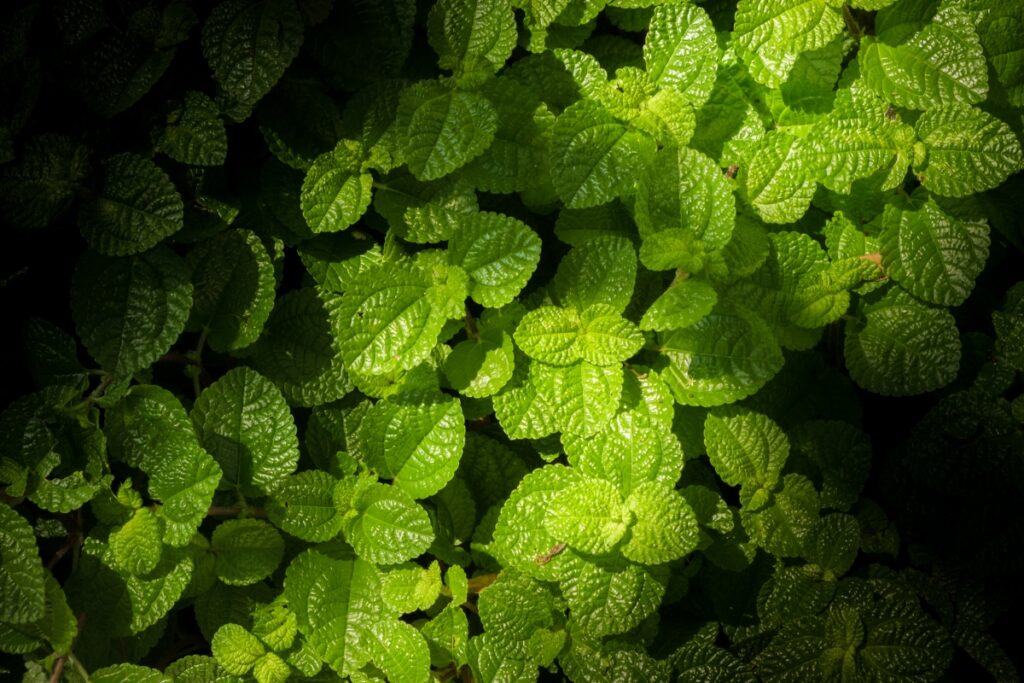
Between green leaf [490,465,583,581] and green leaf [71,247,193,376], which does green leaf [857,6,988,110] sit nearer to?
green leaf [490,465,583,581]

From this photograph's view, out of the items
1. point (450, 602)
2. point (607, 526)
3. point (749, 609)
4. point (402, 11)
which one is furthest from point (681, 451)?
point (402, 11)

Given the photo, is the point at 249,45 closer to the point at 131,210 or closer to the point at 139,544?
the point at 131,210

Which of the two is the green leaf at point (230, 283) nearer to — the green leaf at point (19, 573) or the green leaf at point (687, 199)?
the green leaf at point (19, 573)

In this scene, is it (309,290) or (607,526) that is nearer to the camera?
(607,526)

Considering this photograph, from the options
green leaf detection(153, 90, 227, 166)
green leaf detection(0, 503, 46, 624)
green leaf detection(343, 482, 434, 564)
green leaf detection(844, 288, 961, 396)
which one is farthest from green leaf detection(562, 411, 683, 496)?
green leaf detection(0, 503, 46, 624)

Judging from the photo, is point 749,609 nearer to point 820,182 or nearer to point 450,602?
point 450,602

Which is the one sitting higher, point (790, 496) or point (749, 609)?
point (790, 496)
